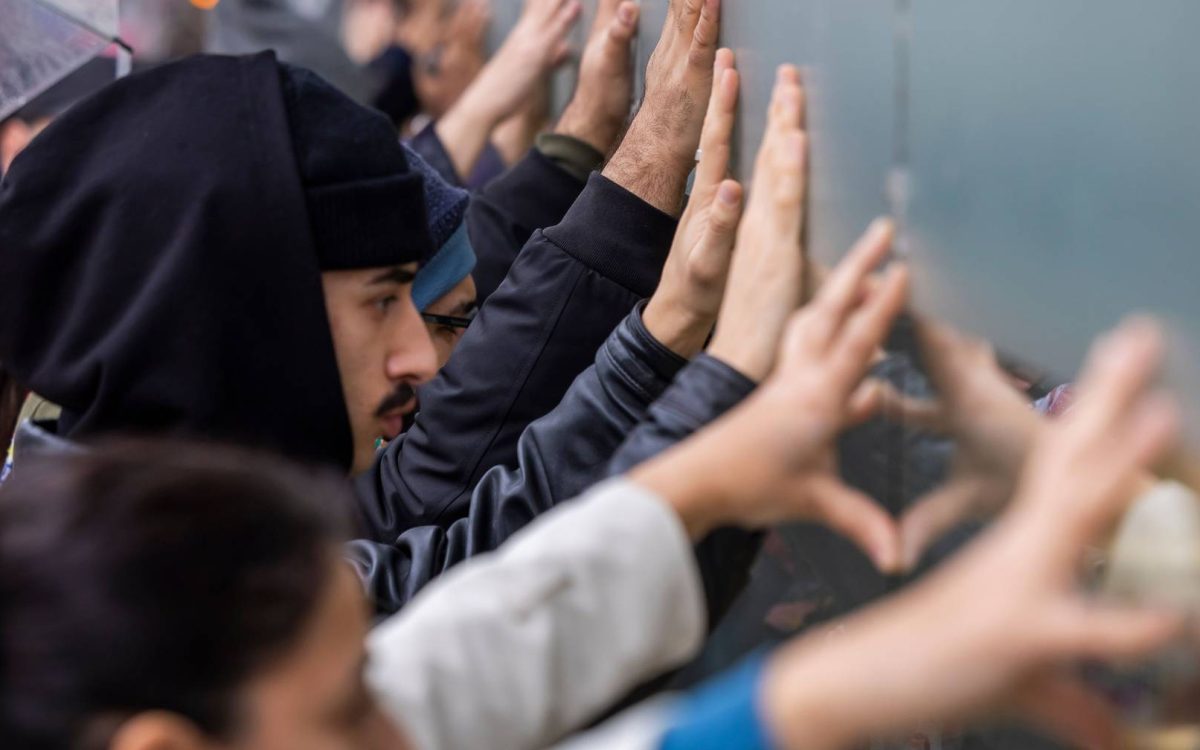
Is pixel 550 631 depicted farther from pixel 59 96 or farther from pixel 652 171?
pixel 59 96

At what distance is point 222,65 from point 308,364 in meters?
0.35

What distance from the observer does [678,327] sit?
141 centimetres

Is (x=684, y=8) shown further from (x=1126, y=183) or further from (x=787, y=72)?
(x=1126, y=183)

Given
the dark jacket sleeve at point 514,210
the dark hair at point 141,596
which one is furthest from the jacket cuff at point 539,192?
the dark hair at point 141,596

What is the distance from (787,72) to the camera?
1.27m

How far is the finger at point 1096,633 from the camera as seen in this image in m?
0.69

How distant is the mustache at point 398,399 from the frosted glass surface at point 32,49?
4.10 ft

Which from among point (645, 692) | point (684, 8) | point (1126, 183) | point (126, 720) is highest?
point (1126, 183)

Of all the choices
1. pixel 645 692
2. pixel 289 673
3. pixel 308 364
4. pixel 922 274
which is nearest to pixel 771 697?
pixel 289 673

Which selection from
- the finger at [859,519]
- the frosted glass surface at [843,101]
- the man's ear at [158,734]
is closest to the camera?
the man's ear at [158,734]

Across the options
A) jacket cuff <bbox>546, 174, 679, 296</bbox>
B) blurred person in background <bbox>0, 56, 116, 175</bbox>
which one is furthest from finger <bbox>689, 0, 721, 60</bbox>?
blurred person in background <bbox>0, 56, 116, 175</bbox>

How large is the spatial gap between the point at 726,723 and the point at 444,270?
1.34 m

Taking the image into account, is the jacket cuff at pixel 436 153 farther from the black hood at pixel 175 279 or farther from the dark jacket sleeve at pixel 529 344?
the black hood at pixel 175 279

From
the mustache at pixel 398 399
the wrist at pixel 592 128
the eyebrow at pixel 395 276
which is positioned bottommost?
the mustache at pixel 398 399
